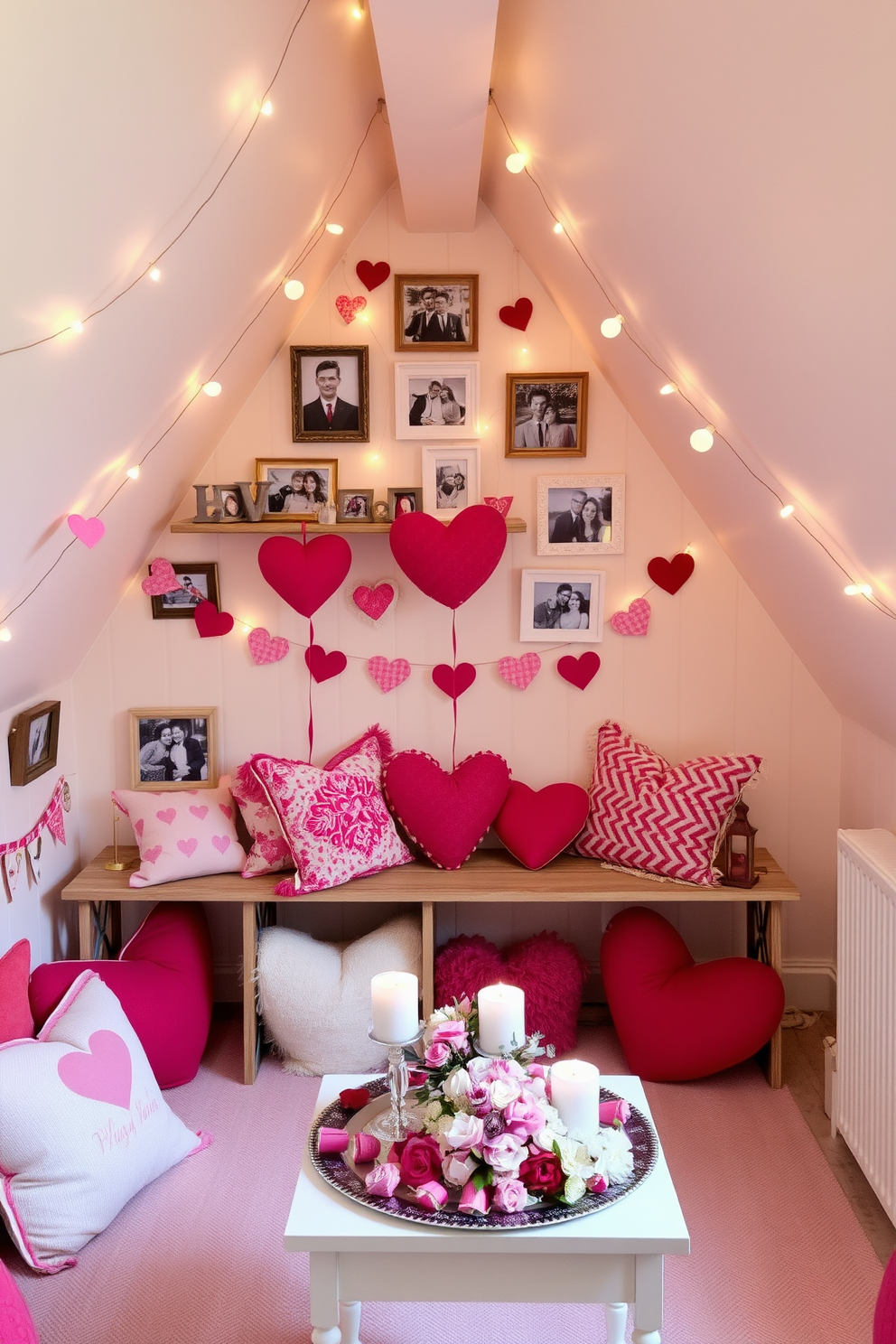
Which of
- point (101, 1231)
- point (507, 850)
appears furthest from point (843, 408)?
point (101, 1231)

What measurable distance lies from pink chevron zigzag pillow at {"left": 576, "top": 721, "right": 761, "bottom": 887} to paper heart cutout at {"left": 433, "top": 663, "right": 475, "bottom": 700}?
49cm

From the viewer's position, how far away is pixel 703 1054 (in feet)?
9.01

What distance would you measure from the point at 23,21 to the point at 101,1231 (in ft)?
7.09

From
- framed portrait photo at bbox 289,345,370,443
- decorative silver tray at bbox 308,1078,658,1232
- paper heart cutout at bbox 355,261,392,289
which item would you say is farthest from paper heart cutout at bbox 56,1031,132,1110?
paper heart cutout at bbox 355,261,392,289

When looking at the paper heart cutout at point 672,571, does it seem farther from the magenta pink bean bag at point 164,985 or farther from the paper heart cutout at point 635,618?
the magenta pink bean bag at point 164,985

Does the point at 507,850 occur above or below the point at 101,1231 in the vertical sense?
above

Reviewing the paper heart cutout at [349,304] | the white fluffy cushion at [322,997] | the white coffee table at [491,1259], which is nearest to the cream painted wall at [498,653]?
the paper heart cutout at [349,304]

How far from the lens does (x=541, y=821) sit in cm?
301

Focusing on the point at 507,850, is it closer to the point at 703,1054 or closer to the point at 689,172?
the point at 703,1054

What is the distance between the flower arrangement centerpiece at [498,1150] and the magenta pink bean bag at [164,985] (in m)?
1.15

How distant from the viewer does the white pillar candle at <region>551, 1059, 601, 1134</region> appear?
1681 mm

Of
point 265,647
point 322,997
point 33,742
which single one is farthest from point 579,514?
point 33,742

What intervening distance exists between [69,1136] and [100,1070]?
0.48ft

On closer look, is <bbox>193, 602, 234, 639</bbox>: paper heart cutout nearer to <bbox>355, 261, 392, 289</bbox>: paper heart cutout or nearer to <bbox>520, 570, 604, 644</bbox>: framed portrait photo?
<bbox>520, 570, 604, 644</bbox>: framed portrait photo
